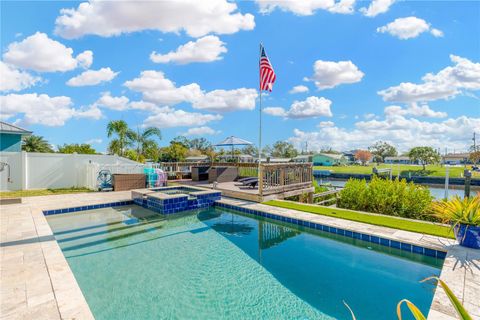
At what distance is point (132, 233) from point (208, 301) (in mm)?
3300

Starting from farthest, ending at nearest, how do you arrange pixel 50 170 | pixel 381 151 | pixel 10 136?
pixel 381 151 → pixel 10 136 → pixel 50 170

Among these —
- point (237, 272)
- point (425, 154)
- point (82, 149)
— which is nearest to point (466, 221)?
point (237, 272)

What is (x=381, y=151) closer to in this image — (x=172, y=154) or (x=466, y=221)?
(x=172, y=154)

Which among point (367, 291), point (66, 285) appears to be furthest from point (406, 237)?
point (66, 285)

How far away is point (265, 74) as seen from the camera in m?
8.67

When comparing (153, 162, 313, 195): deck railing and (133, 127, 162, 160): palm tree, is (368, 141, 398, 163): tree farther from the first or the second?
(153, 162, 313, 195): deck railing

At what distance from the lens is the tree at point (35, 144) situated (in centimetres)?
2178

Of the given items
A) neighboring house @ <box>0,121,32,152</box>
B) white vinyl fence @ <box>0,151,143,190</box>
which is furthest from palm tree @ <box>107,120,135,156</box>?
white vinyl fence @ <box>0,151,143,190</box>

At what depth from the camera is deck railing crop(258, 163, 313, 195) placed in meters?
8.48

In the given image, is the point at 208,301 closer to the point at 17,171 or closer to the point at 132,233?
the point at 132,233

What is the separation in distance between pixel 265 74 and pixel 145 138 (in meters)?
19.6

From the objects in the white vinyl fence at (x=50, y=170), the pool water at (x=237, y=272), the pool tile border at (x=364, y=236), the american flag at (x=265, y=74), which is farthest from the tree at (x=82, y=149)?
the pool tile border at (x=364, y=236)

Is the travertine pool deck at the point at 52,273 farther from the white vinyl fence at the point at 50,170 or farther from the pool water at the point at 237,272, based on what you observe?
the white vinyl fence at the point at 50,170

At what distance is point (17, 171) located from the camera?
10953mm
